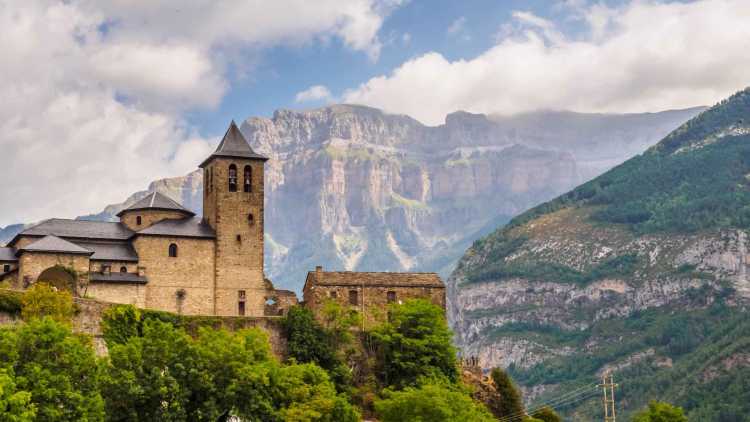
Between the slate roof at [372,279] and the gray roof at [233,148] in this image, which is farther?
the gray roof at [233,148]

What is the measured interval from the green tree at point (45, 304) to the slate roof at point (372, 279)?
22465 mm

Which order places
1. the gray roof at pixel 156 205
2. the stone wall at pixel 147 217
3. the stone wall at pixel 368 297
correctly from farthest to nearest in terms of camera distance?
1. the gray roof at pixel 156 205
2. the stone wall at pixel 147 217
3. the stone wall at pixel 368 297

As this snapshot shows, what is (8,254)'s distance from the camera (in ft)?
292

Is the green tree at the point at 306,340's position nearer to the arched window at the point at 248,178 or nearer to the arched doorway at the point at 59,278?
the arched window at the point at 248,178

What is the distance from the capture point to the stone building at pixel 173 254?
87.6 m

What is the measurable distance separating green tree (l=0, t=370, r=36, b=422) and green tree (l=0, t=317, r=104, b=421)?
1.47m

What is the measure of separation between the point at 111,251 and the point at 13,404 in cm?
4160

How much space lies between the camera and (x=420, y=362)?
286 feet

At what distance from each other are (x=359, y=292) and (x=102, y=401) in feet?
126

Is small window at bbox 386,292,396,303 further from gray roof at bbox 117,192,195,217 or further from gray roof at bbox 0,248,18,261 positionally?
gray roof at bbox 0,248,18,261

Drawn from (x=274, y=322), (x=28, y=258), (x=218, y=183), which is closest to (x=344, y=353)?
(x=274, y=322)

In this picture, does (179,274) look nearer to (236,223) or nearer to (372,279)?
(236,223)

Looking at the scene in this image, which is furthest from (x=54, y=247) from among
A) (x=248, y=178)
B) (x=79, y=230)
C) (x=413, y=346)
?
(x=413, y=346)

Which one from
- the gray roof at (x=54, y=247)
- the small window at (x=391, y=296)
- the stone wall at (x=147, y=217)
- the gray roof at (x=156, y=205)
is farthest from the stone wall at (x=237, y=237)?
the gray roof at (x=54, y=247)
